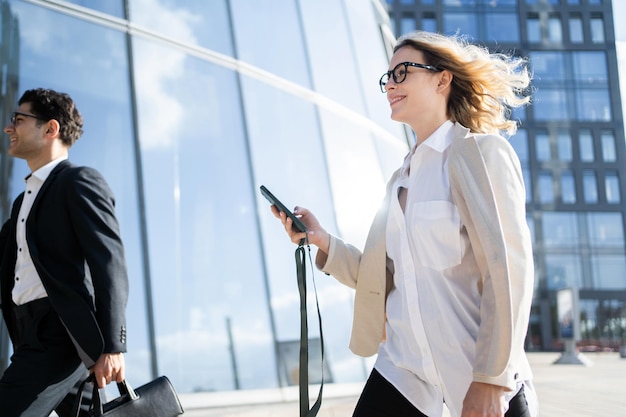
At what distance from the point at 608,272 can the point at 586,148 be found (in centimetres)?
804

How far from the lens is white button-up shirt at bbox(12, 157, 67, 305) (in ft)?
8.48

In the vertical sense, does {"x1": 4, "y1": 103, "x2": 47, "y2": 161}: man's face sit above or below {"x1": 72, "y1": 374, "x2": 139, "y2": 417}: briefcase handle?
above

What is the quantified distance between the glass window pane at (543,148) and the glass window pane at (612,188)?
159 inches

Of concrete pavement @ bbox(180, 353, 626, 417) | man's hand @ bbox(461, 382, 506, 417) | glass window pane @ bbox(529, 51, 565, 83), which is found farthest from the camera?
glass window pane @ bbox(529, 51, 565, 83)

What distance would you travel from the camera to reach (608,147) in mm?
45125

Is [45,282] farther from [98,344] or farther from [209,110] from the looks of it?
[209,110]

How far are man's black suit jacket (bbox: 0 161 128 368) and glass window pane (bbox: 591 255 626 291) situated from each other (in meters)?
45.0

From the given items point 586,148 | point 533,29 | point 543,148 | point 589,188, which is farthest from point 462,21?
point 589,188

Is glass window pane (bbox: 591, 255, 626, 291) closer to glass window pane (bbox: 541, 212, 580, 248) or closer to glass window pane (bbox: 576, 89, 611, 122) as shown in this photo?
glass window pane (bbox: 541, 212, 580, 248)

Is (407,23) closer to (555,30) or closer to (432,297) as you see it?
(555,30)

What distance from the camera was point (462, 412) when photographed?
1.81m

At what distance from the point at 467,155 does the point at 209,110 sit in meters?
6.36

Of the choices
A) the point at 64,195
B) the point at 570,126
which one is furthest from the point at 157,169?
the point at 570,126

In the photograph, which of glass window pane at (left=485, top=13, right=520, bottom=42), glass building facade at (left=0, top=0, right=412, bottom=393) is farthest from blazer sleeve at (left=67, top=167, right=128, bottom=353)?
glass window pane at (left=485, top=13, right=520, bottom=42)
